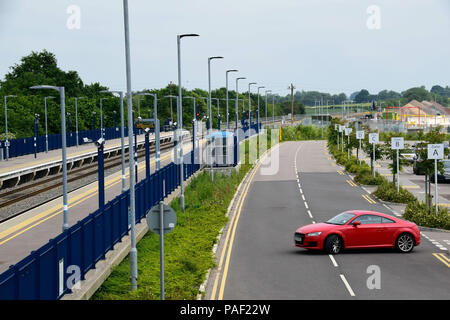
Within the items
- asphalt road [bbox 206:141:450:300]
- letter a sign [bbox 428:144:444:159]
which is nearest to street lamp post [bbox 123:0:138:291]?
asphalt road [bbox 206:141:450:300]

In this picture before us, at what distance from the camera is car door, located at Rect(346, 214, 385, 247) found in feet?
72.1

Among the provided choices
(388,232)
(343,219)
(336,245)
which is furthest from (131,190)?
(388,232)

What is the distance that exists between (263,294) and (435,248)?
959cm

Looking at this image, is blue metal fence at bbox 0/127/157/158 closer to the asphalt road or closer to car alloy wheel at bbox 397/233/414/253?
the asphalt road

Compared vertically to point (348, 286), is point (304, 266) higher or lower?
lower

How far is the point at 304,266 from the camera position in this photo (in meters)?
19.9

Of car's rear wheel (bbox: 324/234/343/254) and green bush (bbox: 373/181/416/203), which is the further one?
green bush (bbox: 373/181/416/203)

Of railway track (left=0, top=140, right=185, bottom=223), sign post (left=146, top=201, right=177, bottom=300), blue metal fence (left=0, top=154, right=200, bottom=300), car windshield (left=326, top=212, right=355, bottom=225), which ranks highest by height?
sign post (left=146, top=201, right=177, bottom=300)

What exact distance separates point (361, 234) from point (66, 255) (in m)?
11.1

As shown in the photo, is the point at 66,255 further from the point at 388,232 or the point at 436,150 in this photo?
the point at 436,150
